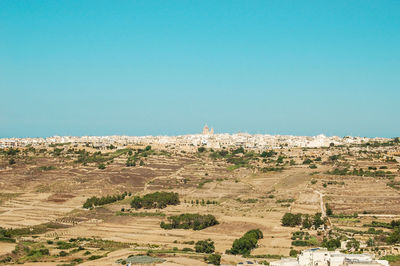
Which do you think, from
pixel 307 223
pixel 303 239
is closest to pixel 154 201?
pixel 307 223

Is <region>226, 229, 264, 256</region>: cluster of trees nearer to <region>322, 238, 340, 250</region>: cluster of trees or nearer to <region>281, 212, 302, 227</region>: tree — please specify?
<region>322, 238, 340, 250</region>: cluster of trees

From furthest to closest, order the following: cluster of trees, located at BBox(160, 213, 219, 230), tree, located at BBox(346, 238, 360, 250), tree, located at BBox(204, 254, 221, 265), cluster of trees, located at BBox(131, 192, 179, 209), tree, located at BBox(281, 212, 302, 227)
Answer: cluster of trees, located at BBox(131, 192, 179, 209) < cluster of trees, located at BBox(160, 213, 219, 230) < tree, located at BBox(281, 212, 302, 227) < tree, located at BBox(346, 238, 360, 250) < tree, located at BBox(204, 254, 221, 265)

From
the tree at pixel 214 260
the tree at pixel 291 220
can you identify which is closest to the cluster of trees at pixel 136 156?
the tree at pixel 291 220

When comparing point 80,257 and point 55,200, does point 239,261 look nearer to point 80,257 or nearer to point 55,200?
point 80,257

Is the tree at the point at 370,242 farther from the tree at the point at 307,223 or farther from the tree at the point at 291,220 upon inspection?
the tree at the point at 291,220

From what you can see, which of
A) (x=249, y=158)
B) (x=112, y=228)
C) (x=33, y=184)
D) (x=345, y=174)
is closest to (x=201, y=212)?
(x=112, y=228)

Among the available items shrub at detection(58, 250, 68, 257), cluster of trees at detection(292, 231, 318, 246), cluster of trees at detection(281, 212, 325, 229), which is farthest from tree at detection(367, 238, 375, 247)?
shrub at detection(58, 250, 68, 257)

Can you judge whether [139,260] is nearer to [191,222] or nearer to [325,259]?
[325,259]
